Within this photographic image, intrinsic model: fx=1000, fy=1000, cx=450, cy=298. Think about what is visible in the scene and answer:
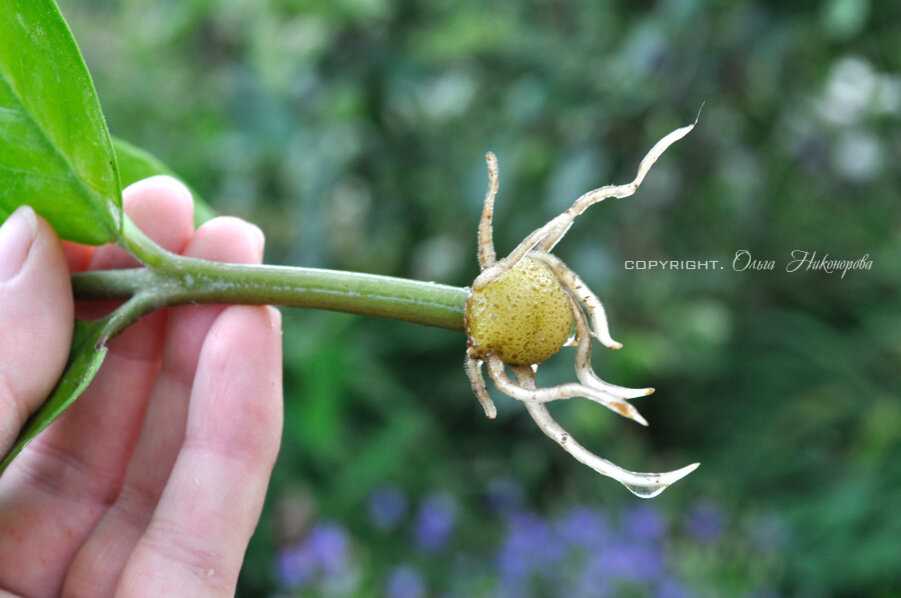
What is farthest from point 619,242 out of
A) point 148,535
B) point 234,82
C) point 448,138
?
point 148,535

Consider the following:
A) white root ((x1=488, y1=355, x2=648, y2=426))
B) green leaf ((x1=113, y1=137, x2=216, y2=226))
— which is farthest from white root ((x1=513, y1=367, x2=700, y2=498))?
green leaf ((x1=113, y1=137, x2=216, y2=226))

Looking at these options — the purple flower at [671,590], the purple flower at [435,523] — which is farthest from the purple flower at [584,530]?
the purple flower at [435,523]

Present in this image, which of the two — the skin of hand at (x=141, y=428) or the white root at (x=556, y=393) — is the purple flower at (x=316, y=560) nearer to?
the skin of hand at (x=141, y=428)

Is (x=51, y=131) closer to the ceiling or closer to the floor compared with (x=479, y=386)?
closer to the ceiling

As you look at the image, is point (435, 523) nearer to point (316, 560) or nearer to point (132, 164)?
point (316, 560)

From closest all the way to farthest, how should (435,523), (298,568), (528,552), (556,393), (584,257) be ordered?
(556,393)
(584,257)
(298,568)
(528,552)
(435,523)

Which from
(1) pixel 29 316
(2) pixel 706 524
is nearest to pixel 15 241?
(1) pixel 29 316

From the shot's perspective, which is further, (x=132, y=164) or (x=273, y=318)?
(x=132, y=164)

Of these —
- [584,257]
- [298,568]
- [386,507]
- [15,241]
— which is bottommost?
[386,507]
